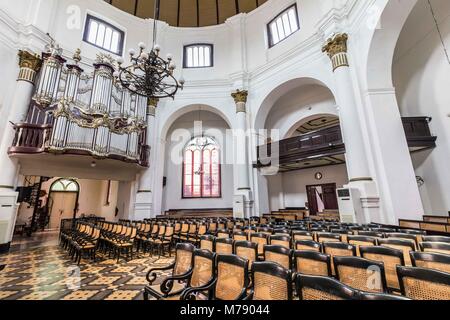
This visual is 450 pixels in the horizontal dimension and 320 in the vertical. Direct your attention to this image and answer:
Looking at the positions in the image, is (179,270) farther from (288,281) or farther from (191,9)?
(191,9)

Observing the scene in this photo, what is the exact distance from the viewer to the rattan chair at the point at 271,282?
165 centimetres

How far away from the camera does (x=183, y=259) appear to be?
2.69 metres

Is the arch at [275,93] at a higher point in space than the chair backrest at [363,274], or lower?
higher

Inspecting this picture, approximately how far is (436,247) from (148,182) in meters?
9.76

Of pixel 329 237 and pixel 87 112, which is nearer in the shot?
pixel 329 237

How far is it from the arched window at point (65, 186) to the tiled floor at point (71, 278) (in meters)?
8.59

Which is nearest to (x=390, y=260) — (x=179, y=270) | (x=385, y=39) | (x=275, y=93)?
(x=179, y=270)

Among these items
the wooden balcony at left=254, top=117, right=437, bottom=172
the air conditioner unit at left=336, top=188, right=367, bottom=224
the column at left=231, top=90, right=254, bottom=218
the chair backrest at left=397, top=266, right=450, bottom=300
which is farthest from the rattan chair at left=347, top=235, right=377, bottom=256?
the column at left=231, top=90, right=254, bottom=218

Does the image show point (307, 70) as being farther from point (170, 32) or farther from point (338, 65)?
point (170, 32)

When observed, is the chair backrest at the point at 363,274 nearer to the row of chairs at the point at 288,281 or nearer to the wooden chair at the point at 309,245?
the row of chairs at the point at 288,281

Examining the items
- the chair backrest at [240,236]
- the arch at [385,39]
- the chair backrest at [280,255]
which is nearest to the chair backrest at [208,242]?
the chair backrest at [240,236]

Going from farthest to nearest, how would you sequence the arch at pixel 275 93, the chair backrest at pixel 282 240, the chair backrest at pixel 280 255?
the arch at pixel 275 93 < the chair backrest at pixel 282 240 < the chair backrest at pixel 280 255
